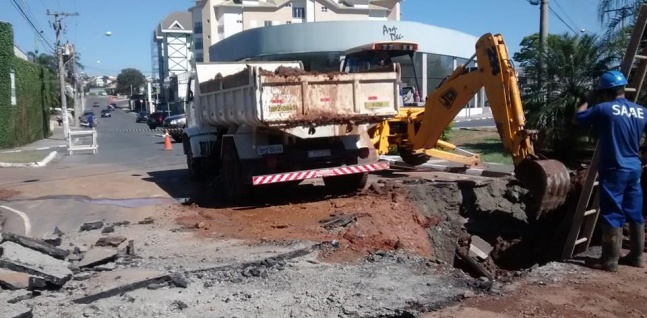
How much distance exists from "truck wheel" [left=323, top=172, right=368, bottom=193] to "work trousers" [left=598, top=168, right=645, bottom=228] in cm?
617

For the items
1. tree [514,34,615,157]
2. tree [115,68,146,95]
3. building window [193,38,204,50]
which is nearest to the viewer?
tree [514,34,615,157]

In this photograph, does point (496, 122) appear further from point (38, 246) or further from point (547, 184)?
point (38, 246)

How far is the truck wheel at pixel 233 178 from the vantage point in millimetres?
11812

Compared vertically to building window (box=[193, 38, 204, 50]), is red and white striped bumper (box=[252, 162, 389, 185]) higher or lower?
lower

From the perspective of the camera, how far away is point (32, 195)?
14266 millimetres

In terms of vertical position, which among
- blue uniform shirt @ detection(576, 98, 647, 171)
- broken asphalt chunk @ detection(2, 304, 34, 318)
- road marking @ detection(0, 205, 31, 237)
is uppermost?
blue uniform shirt @ detection(576, 98, 647, 171)

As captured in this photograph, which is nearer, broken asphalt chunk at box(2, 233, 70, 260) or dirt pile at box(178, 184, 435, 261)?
broken asphalt chunk at box(2, 233, 70, 260)

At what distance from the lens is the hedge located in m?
30.3

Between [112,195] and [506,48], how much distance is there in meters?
8.45

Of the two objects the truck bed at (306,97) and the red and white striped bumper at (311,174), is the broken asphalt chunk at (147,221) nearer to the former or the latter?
the red and white striped bumper at (311,174)

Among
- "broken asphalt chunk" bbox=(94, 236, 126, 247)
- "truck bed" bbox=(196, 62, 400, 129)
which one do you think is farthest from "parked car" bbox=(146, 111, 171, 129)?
"broken asphalt chunk" bbox=(94, 236, 126, 247)

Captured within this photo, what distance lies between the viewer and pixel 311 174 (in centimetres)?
1141

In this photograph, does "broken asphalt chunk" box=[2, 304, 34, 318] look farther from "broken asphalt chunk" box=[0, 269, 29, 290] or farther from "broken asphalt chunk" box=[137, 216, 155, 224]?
"broken asphalt chunk" box=[137, 216, 155, 224]

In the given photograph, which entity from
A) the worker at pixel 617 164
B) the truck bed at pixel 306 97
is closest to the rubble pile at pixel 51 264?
the truck bed at pixel 306 97
